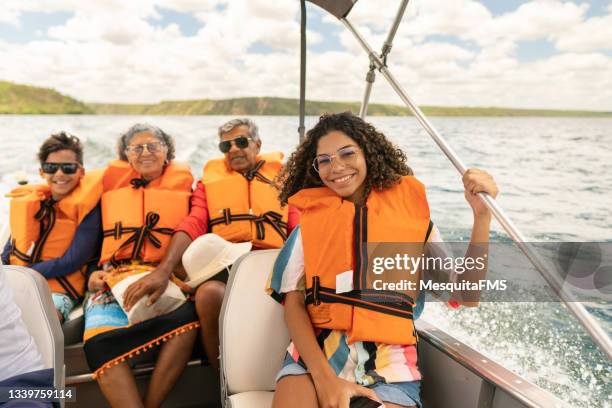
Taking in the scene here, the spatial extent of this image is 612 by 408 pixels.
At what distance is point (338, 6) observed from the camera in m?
1.94

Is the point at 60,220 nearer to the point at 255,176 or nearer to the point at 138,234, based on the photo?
the point at 138,234

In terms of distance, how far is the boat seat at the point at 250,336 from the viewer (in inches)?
57.7

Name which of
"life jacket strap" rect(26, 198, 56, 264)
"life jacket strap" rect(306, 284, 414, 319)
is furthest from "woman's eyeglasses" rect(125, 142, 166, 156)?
"life jacket strap" rect(306, 284, 414, 319)

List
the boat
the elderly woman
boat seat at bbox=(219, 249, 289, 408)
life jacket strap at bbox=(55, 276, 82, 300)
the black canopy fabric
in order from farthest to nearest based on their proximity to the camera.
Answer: life jacket strap at bbox=(55, 276, 82, 300) → the black canopy fabric → the elderly woman → boat seat at bbox=(219, 249, 289, 408) → the boat

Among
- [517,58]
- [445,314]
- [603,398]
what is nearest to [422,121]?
[603,398]

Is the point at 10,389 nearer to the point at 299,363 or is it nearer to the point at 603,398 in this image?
the point at 299,363

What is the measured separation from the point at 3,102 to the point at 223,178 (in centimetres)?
1143

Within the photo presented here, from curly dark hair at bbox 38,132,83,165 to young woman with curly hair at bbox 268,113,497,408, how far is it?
1320 mm

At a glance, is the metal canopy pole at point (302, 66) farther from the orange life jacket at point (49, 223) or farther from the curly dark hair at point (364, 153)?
the orange life jacket at point (49, 223)

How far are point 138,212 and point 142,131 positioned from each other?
1.43ft

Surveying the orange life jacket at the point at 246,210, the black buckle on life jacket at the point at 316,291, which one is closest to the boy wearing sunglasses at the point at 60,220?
the orange life jacket at the point at 246,210

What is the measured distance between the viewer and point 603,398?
2221 millimetres

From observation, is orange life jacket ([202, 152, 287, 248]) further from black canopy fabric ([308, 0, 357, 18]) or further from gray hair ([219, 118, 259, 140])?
black canopy fabric ([308, 0, 357, 18])

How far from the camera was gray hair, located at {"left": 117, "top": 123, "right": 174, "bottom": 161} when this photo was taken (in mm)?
2367
